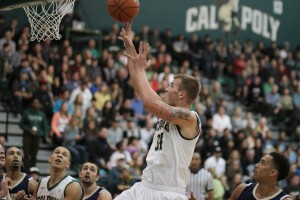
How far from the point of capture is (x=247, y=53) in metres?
24.8

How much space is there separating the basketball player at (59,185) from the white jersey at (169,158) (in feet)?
5.87

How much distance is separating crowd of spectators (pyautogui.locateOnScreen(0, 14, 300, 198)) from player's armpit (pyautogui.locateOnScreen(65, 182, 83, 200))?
232 inches

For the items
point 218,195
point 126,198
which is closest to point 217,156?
point 218,195

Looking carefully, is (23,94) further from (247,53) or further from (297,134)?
(247,53)

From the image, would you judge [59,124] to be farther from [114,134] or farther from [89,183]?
[89,183]

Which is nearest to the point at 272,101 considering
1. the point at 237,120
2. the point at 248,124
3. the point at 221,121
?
the point at 237,120

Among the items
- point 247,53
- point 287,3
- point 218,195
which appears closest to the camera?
point 218,195

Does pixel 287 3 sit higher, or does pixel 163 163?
pixel 287 3

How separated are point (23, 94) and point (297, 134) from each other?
812 centimetres

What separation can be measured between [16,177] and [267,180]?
3.15m

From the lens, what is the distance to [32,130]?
15500 mm

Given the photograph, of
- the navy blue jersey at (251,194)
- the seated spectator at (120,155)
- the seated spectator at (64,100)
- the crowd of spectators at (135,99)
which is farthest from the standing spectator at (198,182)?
the navy blue jersey at (251,194)

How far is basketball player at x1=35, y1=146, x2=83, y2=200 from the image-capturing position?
9.04m

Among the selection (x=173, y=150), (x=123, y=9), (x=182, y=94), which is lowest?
(x=173, y=150)
